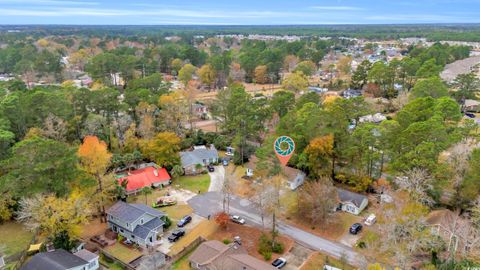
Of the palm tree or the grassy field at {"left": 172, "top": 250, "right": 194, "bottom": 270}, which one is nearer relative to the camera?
the grassy field at {"left": 172, "top": 250, "right": 194, "bottom": 270}

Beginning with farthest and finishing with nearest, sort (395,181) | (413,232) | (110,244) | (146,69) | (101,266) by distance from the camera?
(146,69) → (395,181) → (110,244) → (101,266) → (413,232)

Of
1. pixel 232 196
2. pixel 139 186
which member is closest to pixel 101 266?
pixel 139 186

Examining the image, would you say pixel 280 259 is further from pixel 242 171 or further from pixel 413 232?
pixel 242 171

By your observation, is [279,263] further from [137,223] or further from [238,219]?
[137,223]

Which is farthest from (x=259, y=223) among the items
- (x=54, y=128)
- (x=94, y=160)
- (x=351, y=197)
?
(x=54, y=128)

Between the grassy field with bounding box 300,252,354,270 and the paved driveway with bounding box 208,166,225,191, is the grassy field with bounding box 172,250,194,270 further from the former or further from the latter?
the paved driveway with bounding box 208,166,225,191

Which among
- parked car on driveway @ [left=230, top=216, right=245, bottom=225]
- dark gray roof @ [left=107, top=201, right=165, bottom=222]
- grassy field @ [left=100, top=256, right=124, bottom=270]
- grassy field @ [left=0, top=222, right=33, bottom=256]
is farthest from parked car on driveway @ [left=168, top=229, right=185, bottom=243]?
grassy field @ [left=0, top=222, right=33, bottom=256]

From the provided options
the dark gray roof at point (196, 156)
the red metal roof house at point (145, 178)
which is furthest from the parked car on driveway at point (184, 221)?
the dark gray roof at point (196, 156)
